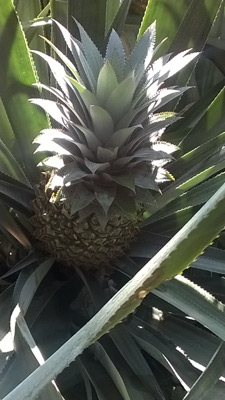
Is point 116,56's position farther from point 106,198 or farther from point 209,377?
point 209,377

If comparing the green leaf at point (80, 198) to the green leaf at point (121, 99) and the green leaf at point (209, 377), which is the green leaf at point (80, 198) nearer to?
the green leaf at point (121, 99)

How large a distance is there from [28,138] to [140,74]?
184mm

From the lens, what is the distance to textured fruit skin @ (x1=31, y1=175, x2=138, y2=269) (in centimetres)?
65

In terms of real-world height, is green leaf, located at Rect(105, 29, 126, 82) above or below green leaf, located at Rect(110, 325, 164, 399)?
above

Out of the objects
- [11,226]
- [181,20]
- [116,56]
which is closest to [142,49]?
[116,56]

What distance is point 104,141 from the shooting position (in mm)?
629

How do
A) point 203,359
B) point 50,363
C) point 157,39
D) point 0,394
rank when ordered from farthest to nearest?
point 157,39, point 203,359, point 0,394, point 50,363

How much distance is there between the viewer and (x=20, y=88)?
665 millimetres

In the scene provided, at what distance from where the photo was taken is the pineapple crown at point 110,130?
1.95 ft

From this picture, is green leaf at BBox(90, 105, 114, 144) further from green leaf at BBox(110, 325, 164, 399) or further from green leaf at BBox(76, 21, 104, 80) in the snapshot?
green leaf at BBox(110, 325, 164, 399)

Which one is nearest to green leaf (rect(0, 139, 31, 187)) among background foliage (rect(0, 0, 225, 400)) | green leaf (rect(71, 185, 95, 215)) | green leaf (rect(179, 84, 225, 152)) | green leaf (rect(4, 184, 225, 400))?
background foliage (rect(0, 0, 225, 400))

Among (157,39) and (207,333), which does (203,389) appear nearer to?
(207,333)

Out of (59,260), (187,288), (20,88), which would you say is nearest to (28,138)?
(20,88)

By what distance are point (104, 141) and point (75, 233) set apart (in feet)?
0.40
